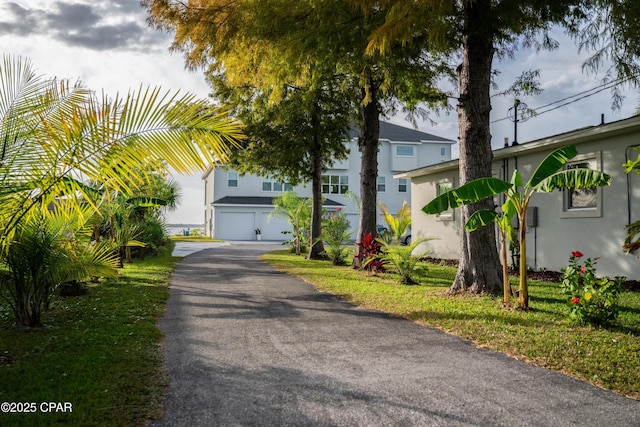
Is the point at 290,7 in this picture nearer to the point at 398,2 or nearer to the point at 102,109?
the point at 398,2

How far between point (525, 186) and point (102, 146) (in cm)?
641

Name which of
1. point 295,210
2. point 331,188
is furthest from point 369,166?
point 331,188

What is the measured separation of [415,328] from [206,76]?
16.9m

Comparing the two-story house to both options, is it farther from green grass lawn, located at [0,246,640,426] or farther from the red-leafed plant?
green grass lawn, located at [0,246,640,426]

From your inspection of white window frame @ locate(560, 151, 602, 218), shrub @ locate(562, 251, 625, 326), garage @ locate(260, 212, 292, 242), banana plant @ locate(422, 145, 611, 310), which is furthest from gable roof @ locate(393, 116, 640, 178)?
garage @ locate(260, 212, 292, 242)

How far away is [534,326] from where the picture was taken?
23.3ft

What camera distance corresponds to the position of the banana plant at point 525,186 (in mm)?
7395

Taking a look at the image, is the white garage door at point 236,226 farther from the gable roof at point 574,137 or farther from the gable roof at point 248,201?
the gable roof at point 574,137

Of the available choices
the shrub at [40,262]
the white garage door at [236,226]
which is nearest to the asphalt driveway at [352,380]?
the shrub at [40,262]

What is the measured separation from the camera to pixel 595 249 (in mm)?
12625

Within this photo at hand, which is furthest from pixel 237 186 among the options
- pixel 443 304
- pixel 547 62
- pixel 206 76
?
pixel 443 304

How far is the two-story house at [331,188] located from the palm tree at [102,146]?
34.4 metres

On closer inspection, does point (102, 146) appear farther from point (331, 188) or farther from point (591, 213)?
point (331, 188)

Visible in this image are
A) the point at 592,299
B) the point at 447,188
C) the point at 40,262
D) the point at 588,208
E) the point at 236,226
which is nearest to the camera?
the point at 40,262
